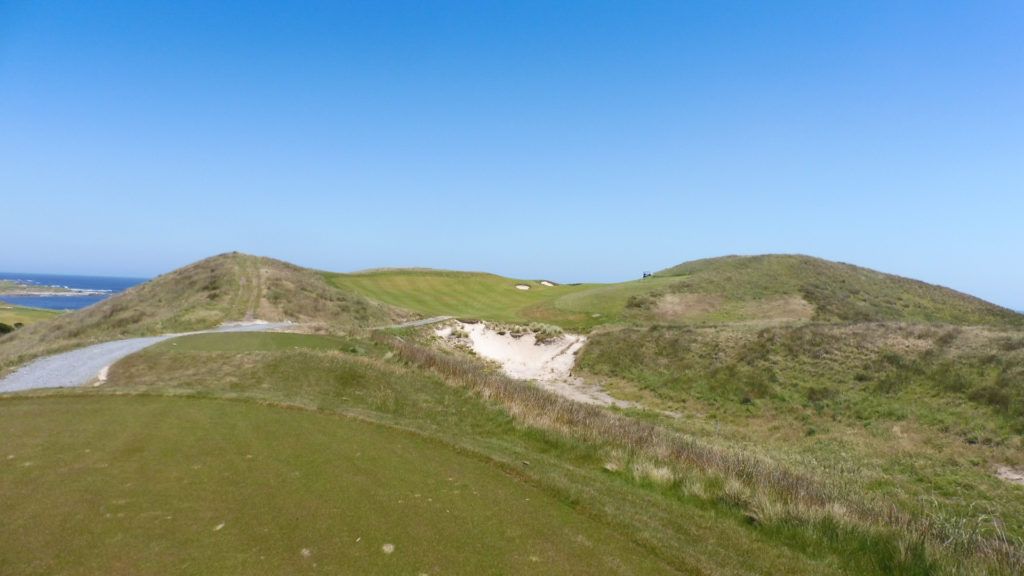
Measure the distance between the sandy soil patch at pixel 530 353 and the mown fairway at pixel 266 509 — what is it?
1970 cm

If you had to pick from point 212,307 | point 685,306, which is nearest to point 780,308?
point 685,306

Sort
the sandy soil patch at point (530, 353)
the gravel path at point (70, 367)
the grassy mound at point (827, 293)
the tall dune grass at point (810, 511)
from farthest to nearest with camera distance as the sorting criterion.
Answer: the grassy mound at point (827, 293) < the sandy soil patch at point (530, 353) < the gravel path at point (70, 367) < the tall dune grass at point (810, 511)

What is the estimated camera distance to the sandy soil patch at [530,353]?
97.3 feet

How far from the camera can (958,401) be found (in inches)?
658

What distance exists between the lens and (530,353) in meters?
34.5

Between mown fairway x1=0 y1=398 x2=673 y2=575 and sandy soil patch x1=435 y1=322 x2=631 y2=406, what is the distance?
19699mm

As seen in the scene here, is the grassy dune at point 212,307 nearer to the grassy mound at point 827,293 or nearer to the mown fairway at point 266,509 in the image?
the mown fairway at point 266,509

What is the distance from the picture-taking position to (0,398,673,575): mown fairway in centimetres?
505

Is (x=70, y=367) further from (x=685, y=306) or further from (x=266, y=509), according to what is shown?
(x=685, y=306)

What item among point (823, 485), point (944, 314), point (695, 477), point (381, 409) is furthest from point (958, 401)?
point (944, 314)

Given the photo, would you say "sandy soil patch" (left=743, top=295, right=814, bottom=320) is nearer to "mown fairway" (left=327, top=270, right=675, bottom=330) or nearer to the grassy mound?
the grassy mound

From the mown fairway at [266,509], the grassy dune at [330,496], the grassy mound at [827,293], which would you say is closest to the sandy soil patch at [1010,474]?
the grassy dune at [330,496]

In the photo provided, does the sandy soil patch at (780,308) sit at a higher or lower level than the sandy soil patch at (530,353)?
higher

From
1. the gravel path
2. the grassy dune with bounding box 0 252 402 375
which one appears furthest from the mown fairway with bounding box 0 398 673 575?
the grassy dune with bounding box 0 252 402 375
